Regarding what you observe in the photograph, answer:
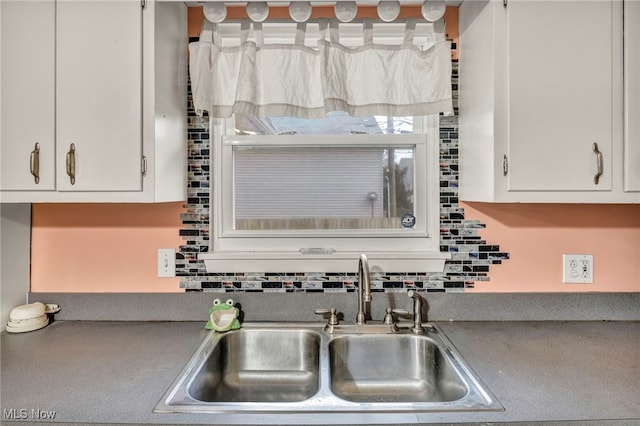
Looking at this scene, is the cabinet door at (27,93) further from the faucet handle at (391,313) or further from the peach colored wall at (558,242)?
the peach colored wall at (558,242)

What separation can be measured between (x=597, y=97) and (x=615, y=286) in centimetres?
80

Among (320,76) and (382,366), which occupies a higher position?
(320,76)

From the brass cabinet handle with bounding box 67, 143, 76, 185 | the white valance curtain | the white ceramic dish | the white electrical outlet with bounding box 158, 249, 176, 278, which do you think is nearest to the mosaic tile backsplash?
the white electrical outlet with bounding box 158, 249, 176, 278

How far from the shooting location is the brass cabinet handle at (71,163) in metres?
1.26

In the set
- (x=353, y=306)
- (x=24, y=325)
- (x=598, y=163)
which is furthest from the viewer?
(x=353, y=306)

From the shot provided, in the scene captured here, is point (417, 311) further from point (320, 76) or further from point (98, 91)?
point (98, 91)

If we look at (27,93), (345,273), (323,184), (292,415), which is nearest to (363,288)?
(345,273)

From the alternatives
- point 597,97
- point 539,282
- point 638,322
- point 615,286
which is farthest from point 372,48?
point 638,322

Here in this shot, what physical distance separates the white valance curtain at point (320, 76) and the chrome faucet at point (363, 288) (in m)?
0.58

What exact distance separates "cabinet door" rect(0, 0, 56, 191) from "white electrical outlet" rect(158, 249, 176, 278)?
1.52ft

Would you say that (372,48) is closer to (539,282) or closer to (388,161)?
(388,161)

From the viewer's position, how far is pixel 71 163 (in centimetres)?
126

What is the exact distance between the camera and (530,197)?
128 cm

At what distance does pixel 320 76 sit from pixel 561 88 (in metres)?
0.82
